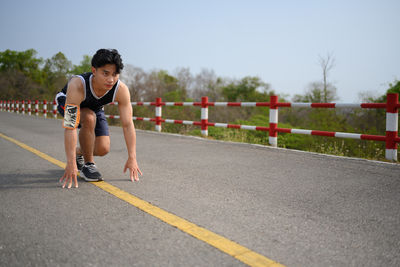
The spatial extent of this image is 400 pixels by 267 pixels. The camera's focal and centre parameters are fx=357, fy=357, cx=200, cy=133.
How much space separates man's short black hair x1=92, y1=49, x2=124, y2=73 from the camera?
3.27m

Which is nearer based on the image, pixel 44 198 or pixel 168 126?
pixel 44 198

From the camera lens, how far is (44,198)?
331 cm

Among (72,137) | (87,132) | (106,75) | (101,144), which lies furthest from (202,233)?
(101,144)

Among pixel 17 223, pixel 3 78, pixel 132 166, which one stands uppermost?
pixel 3 78

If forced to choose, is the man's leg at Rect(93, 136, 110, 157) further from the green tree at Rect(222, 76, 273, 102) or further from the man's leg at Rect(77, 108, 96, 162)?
the green tree at Rect(222, 76, 273, 102)

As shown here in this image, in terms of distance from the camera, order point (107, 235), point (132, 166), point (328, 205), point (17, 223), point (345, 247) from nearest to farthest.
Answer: point (345, 247), point (107, 235), point (17, 223), point (328, 205), point (132, 166)

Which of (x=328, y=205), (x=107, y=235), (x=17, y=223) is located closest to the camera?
(x=107, y=235)

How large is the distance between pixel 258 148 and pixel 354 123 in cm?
1524

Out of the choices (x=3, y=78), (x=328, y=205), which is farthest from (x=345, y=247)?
(x=3, y=78)

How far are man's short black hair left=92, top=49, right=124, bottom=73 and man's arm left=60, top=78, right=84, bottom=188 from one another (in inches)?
12.4

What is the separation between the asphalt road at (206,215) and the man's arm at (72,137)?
9.5 inches

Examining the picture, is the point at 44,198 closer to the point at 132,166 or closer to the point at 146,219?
the point at 132,166

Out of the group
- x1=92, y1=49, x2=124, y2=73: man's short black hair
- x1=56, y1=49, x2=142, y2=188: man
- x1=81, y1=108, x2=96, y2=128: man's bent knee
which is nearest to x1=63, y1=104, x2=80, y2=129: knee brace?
x1=56, y1=49, x2=142, y2=188: man

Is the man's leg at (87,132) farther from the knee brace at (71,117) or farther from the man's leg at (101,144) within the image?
the knee brace at (71,117)
